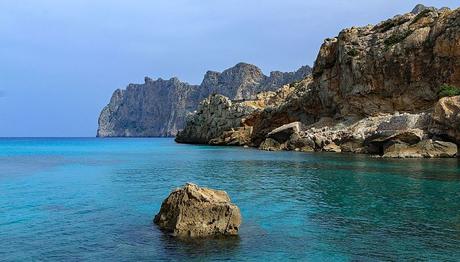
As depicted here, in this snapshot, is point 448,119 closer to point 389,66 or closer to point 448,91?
point 448,91

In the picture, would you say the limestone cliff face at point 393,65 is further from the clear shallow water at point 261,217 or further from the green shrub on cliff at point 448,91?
the clear shallow water at point 261,217

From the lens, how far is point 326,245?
1820 centimetres

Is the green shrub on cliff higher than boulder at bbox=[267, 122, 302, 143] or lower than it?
higher

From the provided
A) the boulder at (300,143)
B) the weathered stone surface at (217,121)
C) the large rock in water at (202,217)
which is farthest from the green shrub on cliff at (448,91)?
the large rock in water at (202,217)

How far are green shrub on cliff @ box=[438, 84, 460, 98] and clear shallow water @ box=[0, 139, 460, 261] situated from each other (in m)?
33.0

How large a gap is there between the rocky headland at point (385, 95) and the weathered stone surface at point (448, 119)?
0.45 ft

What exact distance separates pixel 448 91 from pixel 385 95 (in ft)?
50.3

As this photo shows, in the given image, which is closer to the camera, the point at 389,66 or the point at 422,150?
the point at 422,150

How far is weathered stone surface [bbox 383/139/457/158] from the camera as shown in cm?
6278

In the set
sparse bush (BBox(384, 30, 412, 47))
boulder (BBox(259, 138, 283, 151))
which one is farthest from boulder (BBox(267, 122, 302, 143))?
sparse bush (BBox(384, 30, 412, 47))

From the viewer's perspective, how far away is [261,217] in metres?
23.8

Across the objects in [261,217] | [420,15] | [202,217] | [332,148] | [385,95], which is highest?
[420,15]

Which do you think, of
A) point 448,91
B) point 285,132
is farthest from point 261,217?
point 285,132

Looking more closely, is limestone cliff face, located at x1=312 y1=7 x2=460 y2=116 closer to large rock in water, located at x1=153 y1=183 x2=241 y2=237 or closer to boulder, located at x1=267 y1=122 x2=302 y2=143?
boulder, located at x1=267 y1=122 x2=302 y2=143
